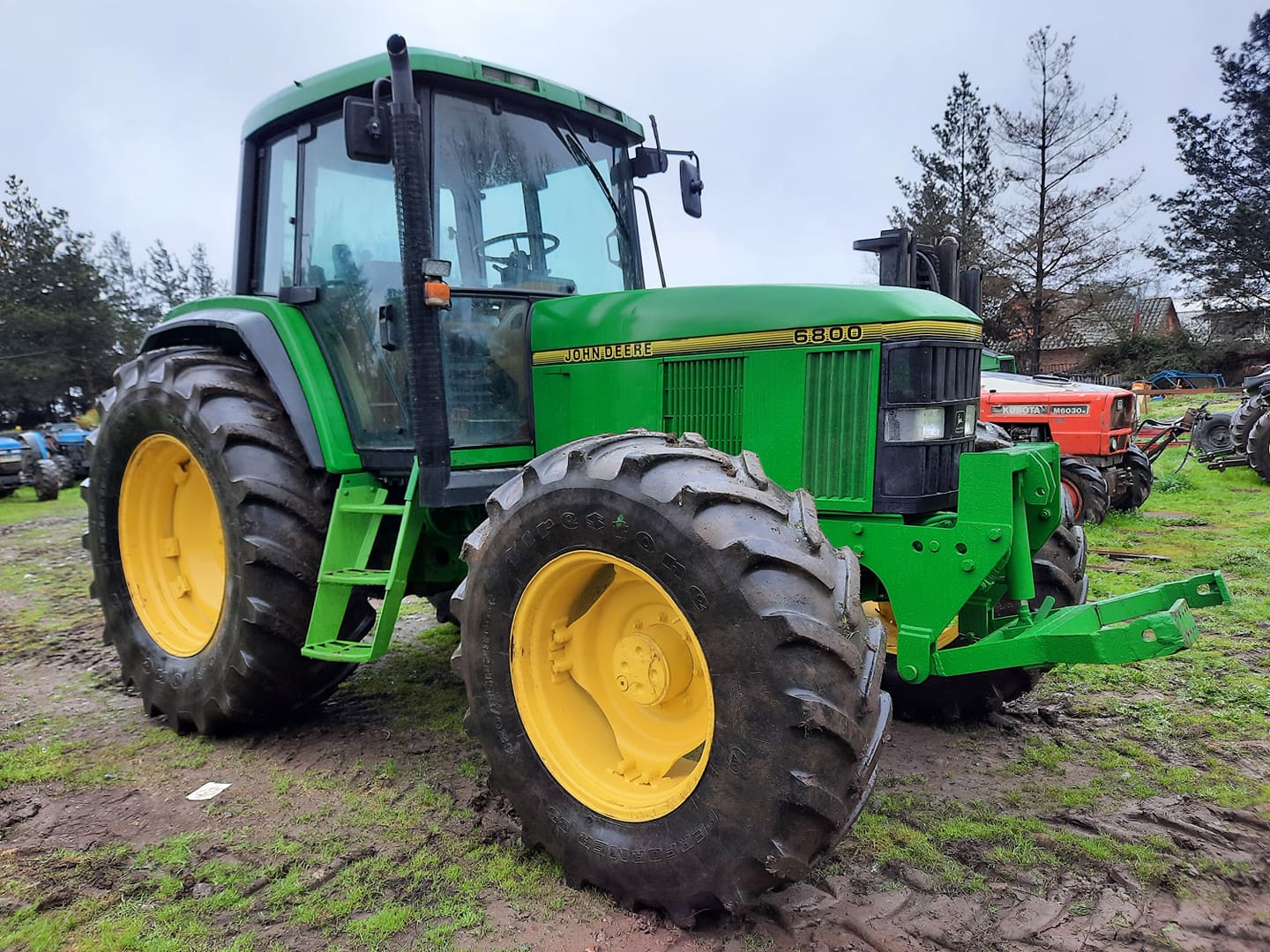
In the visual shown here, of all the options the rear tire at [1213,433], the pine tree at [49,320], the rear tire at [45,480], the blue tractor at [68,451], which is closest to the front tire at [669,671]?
the rear tire at [1213,433]

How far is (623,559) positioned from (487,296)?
154cm

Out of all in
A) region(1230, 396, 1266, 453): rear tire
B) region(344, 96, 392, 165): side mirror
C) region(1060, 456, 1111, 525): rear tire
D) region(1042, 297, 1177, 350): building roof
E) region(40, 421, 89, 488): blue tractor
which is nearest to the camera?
region(344, 96, 392, 165): side mirror

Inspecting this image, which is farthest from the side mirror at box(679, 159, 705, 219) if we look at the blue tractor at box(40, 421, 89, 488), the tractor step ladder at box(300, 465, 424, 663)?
the blue tractor at box(40, 421, 89, 488)

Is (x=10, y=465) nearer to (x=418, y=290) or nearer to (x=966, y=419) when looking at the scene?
(x=418, y=290)

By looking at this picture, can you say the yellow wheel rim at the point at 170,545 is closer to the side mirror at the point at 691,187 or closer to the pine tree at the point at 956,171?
the side mirror at the point at 691,187

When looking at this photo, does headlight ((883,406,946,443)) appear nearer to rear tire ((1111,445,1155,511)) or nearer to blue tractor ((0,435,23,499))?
rear tire ((1111,445,1155,511))

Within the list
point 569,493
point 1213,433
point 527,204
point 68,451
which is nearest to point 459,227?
point 527,204

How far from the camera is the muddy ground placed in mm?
2486

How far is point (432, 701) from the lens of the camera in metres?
4.33

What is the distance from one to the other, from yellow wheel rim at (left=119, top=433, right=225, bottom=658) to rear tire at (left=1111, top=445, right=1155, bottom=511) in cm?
920

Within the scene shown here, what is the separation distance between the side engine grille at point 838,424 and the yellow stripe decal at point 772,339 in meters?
0.06

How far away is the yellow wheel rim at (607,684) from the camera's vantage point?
2.70 metres

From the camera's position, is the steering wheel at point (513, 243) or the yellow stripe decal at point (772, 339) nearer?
the yellow stripe decal at point (772, 339)

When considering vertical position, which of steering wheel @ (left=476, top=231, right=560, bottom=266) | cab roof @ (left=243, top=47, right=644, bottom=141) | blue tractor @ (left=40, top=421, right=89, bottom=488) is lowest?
blue tractor @ (left=40, top=421, right=89, bottom=488)
